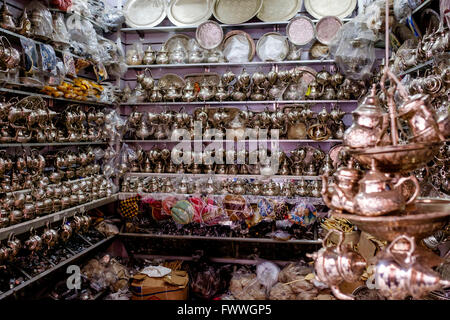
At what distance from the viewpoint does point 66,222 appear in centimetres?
294

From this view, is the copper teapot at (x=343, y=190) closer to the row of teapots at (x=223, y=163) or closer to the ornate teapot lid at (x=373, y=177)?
the ornate teapot lid at (x=373, y=177)

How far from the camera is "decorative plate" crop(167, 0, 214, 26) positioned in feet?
12.3

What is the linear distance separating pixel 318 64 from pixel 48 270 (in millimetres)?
3366

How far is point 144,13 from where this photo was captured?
388 centimetres

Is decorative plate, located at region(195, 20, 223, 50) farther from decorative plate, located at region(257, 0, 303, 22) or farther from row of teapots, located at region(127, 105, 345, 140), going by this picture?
row of teapots, located at region(127, 105, 345, 140)

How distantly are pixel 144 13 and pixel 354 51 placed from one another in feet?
8.12

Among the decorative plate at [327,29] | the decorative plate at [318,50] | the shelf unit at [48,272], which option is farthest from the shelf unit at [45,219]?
the decorative plate at [327,29]

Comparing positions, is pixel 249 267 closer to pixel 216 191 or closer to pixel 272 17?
pixel 216 191

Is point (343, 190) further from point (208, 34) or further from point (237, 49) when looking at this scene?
point (208, 34)

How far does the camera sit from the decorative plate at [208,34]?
143 inches

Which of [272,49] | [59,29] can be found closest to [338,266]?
[59,29]

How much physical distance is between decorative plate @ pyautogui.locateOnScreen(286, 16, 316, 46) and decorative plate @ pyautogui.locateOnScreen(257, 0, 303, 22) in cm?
17

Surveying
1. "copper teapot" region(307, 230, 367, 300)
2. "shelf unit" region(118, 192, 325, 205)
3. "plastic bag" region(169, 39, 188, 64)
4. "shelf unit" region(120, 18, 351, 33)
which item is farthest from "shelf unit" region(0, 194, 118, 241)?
"copper teapot" region(307, 230, 367, 300)
